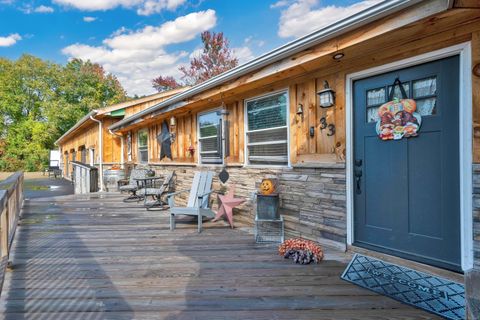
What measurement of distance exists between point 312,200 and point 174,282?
1.88 meters

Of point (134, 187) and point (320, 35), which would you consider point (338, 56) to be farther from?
point (134, 187)

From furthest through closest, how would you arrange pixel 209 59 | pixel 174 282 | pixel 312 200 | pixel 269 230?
pixel 209 59 < pixel 269 230 < pixel 312 200 < pixel 174 282

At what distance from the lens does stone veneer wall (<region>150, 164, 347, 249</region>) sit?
131 inches

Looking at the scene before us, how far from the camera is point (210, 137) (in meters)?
6.01

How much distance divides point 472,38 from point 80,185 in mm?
10816

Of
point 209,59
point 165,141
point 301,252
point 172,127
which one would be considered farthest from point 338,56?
point 209,59

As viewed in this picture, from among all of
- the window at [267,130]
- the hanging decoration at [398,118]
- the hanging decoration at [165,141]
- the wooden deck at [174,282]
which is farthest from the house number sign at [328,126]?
the hanging decoration at [165,141]

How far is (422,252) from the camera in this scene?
2689 mm

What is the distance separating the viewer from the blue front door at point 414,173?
8.15 ft

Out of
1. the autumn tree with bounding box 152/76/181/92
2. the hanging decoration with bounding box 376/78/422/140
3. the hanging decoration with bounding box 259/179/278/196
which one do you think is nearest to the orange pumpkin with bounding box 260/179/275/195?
the hanging decoration with bounding box 259/179/278/196

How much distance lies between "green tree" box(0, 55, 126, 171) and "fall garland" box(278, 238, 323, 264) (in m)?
27.3

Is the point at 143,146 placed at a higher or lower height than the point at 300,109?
lower

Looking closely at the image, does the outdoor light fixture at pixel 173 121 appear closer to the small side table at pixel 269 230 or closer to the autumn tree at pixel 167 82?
the small side table at pixel 269 230

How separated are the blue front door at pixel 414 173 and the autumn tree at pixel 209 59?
19836 millimetres
